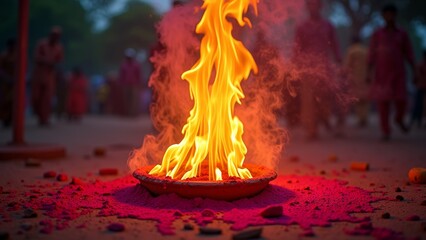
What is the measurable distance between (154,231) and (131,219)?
0.38m

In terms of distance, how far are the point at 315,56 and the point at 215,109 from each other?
4.42 m

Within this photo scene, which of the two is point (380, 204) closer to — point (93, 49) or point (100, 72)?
point (93, 49)

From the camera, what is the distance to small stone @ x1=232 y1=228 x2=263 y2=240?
115 inches

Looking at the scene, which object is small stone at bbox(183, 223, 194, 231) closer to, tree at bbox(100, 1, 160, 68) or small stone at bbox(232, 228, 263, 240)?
small stone at bbox(232, 228, 263, 240)

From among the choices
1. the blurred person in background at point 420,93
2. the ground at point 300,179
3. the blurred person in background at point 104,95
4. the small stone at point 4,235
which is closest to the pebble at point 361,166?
the ground at point 300,179

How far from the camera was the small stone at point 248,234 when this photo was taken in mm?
2920

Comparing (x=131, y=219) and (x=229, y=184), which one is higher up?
(x=229, y=184)

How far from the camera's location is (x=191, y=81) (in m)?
4.70

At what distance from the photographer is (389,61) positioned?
9445 millimetres

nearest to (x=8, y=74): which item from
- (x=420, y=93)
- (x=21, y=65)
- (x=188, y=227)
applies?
(x=21, y=65)

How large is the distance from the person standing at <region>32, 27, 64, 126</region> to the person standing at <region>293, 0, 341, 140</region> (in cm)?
688

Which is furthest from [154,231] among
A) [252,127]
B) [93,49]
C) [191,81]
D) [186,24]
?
[93,49]

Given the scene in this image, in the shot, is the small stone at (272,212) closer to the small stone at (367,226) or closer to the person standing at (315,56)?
the small stone at (367,226)

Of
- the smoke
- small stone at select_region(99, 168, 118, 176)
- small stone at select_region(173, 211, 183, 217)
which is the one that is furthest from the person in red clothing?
small stone at select_region(173, 211, 183, 217)
